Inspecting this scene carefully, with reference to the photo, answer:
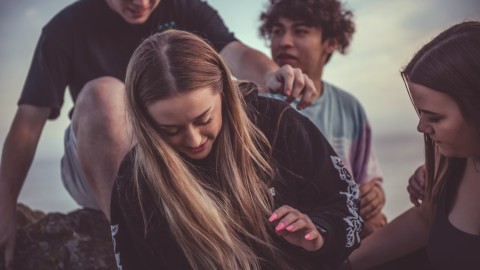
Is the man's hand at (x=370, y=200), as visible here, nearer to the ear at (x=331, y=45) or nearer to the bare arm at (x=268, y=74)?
the bare arm at (x=268, y=74)

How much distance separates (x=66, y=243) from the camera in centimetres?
221

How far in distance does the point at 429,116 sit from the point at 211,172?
587mm

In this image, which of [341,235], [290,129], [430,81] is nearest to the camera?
[430,81]

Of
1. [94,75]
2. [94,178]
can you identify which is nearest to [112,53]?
[94,75]

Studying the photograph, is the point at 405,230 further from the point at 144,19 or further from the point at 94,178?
the point at 144,19

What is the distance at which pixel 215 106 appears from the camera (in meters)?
1.57

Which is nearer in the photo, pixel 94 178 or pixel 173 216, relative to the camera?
pixel 173 216

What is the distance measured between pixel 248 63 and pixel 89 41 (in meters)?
0.60

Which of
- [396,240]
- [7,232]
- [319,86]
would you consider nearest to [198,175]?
[396,240]

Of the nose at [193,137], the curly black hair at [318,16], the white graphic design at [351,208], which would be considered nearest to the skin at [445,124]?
the white graphic design at [351,208]

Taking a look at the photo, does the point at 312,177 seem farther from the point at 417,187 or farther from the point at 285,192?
the point at 417,187

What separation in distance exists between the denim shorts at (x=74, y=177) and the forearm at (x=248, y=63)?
62 centimetres

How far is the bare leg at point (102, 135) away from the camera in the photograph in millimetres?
1937

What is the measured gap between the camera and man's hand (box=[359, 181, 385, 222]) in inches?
94.1
